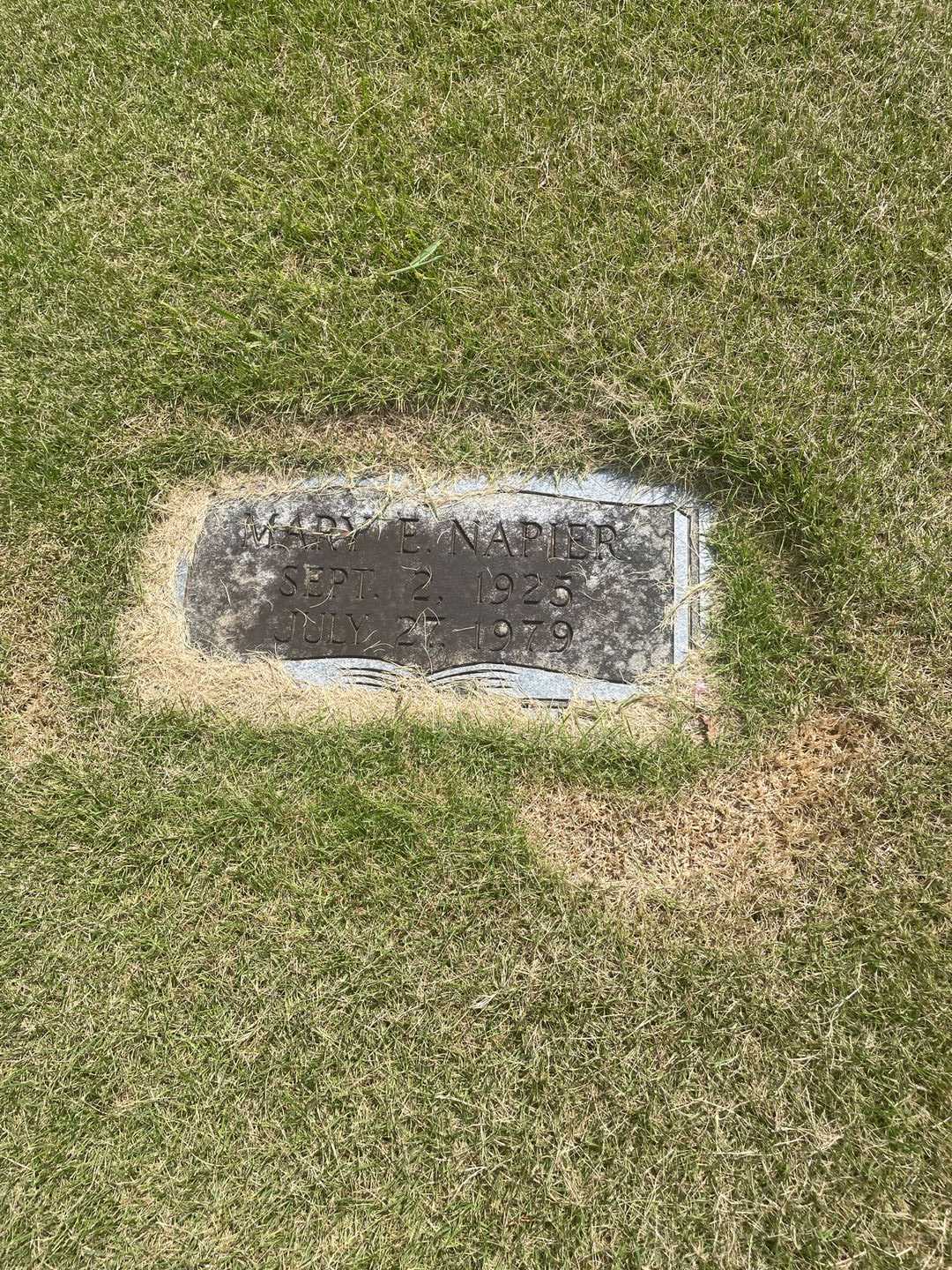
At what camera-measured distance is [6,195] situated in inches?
110

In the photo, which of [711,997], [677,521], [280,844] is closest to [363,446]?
[677,521]

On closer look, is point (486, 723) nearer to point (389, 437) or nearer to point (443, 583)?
point (443, 583)

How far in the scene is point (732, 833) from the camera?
2244 mm

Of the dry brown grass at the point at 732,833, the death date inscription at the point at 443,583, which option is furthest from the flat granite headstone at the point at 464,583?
the dry brown grass at the point at 732,833

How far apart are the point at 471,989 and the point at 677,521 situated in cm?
155

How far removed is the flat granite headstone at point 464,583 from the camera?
7.64 ft

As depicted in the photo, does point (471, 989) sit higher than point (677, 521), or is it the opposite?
point (677, 521)

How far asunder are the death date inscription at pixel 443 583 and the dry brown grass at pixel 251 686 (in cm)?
6

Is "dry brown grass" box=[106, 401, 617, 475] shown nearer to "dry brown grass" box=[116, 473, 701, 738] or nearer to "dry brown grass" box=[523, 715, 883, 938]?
"dry brown grass" box=[116, 473, 701, 738]

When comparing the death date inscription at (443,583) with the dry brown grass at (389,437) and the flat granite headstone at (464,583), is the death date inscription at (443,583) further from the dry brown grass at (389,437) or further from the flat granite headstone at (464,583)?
the dry brown grass at (389,437)

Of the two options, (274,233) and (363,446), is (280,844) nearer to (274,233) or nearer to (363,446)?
(363,446)

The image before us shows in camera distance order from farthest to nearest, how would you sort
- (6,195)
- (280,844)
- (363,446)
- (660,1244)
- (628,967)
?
(6,195), (363,446), (280,844), (628,967), (660,1244)

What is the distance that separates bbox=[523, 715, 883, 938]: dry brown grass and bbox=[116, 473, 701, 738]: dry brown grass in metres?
0.24

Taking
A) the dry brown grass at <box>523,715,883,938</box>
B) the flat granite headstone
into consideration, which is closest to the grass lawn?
the dry brown grass at <box>523,715,883,938</box>
